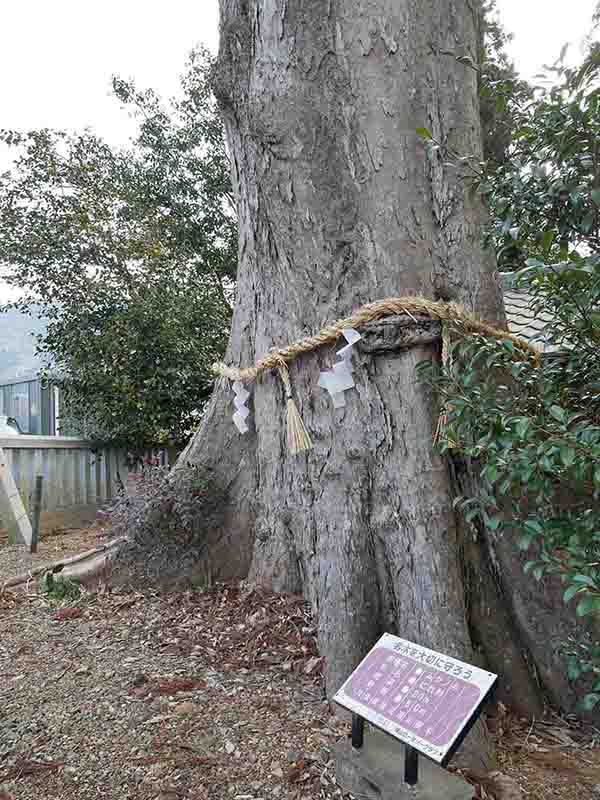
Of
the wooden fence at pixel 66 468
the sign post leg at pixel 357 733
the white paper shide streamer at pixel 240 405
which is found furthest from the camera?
the wooden fence at pixel 66 468

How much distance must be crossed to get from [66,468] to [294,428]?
4324 millimetres

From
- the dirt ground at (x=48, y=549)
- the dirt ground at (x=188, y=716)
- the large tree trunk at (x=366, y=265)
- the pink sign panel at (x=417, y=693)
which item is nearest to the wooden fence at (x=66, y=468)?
the dirt ground at (x=48, y=549)

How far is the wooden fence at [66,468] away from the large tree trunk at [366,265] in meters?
3.18

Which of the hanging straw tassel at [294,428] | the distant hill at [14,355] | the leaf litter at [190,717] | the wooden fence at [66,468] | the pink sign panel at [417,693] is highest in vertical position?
the distant hill at [14,355]

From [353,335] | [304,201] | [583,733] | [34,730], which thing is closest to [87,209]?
[304,201]

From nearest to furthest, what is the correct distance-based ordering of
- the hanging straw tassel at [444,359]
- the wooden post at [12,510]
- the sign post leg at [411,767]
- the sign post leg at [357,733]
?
the sign post leg at [411,767], the sign post leg at [357,733], the hanging straw tassel at [444,359], the wooden post at [12,510]

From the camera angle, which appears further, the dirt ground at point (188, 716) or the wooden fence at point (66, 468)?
→ the wooden fence at point (66, 468)

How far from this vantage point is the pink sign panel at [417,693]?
134 cm

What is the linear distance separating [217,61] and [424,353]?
1672 millimetres

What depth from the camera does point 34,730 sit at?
1.86 metres

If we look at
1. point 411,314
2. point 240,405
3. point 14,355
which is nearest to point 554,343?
point 411,314

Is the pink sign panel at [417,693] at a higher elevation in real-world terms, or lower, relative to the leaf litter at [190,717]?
higher

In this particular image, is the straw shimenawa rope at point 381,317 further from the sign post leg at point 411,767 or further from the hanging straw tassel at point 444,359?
the sign post leg at point 411,767

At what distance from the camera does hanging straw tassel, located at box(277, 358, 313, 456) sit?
2.34 m
